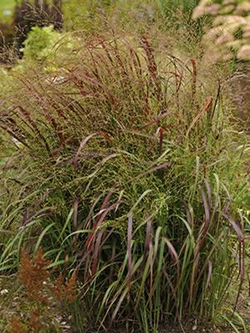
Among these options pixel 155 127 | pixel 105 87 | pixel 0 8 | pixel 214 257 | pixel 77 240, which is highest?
pixel 105 87

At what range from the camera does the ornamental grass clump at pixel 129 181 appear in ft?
11.0

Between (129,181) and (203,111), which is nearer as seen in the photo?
(129,181)

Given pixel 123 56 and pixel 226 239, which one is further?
pixel 123 56

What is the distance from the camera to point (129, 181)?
129 inches

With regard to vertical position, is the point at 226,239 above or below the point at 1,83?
below

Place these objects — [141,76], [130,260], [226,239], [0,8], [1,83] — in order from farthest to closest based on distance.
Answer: [0,8]
[1,83]
[141,76]
[226,239]
[130,260]

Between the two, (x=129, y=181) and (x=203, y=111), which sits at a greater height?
(x=203, y=111)

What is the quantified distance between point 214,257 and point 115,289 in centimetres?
50

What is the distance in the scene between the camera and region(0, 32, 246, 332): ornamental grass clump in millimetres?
3354

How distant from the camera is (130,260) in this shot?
313cm

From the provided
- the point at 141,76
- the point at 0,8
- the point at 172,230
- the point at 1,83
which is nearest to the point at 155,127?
the point at 141,76

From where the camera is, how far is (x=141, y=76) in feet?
11.9

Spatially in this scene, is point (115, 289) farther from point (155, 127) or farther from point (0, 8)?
point (0, 8)

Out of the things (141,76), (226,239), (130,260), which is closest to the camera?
(130,260)
